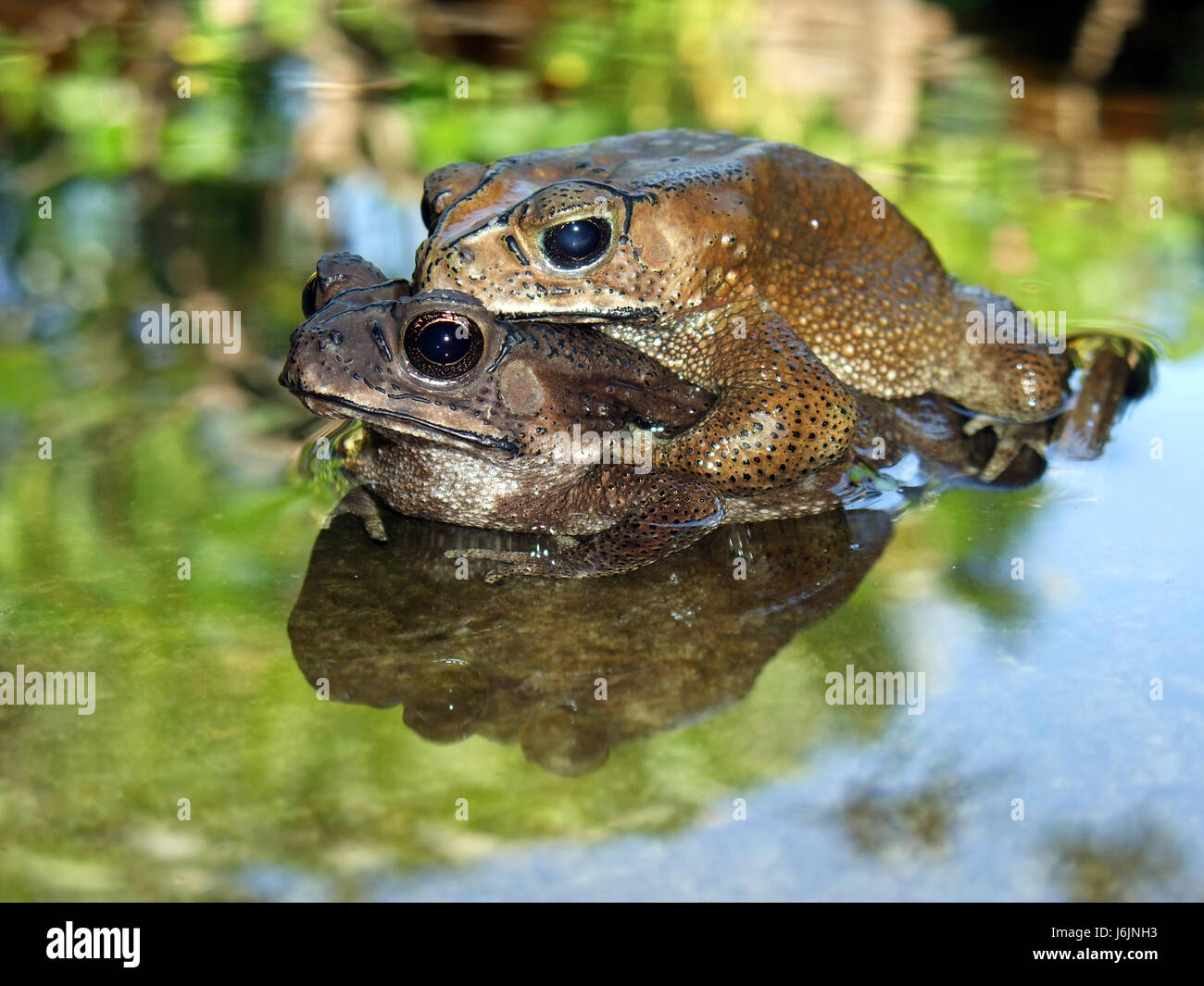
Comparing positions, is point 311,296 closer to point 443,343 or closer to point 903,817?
point 443,343

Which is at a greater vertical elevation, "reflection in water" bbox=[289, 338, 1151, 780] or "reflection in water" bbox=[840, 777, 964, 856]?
"reflection in water" bbox=[289, 338, 1151, 780]

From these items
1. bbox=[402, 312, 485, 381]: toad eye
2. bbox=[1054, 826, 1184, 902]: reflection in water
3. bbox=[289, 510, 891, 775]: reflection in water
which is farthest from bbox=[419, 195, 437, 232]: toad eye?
bbox=[1054, 826, 1184, 902]: reflection in water

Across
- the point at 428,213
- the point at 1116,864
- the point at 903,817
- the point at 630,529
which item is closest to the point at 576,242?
the point at 428,213

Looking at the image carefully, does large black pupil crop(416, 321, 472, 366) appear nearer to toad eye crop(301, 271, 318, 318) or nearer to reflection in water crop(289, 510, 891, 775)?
toad eye crop(301, 271, 318, 318)

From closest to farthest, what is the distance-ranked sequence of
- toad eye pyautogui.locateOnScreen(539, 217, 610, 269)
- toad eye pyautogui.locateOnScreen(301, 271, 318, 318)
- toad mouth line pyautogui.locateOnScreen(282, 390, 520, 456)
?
toad mouth line pyautogui.locateOnScreen(282, 390, 520, 456) < toad eye pyautogui.locateOnScreen(539, 217, 610, 269) < toad eye pyautogui.locateOnScreen(301, 271, 318, 318)

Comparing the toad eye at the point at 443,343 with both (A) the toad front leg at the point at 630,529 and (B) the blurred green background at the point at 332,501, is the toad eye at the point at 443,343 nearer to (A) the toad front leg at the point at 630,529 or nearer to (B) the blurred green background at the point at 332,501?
(A) the toad front leg at the point at 630,529

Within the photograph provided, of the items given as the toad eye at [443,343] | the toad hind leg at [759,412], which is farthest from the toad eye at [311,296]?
the toad hind leg at [759,412]
